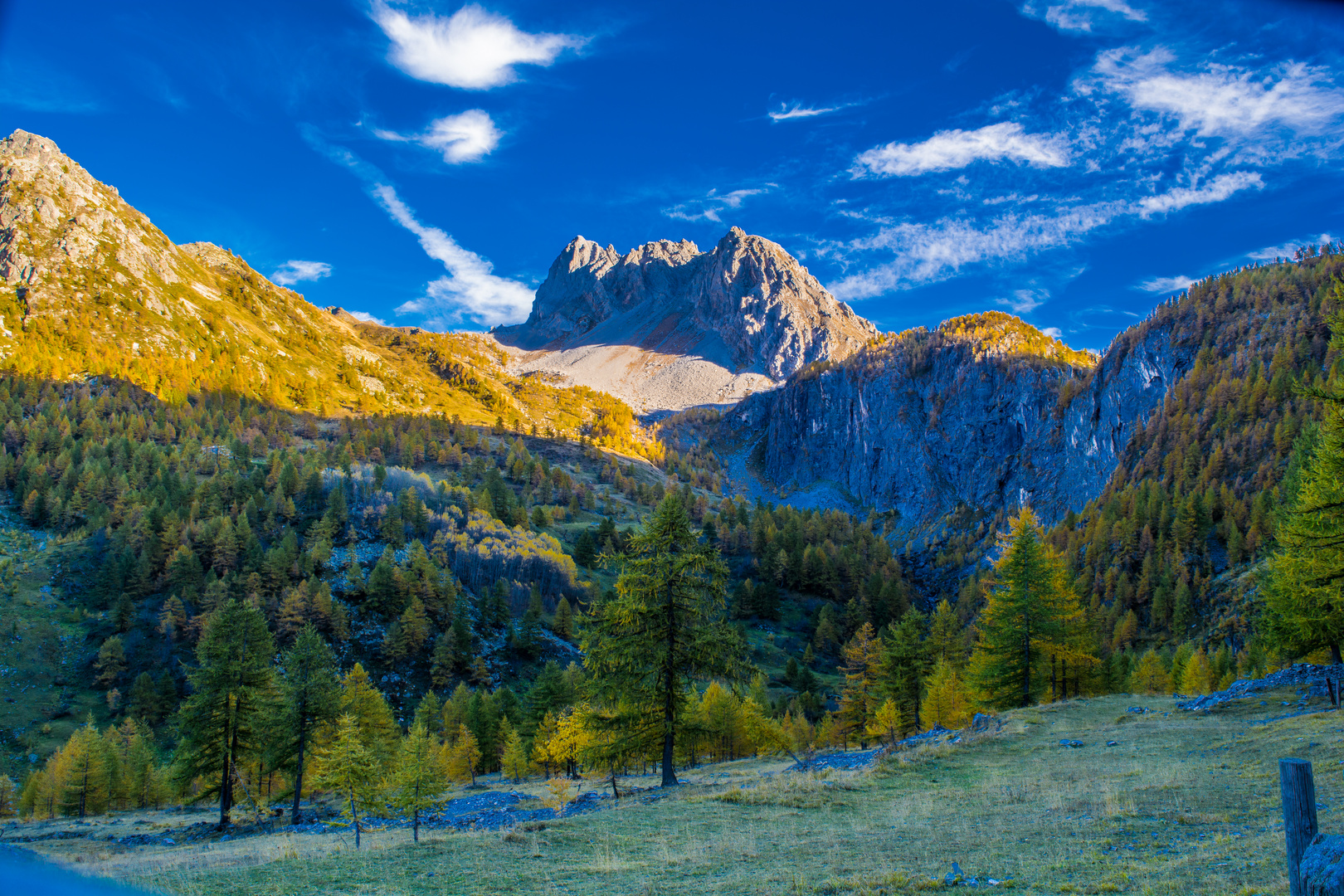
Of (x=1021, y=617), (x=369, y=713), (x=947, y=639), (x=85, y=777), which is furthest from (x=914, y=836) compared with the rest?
(x=85, y=777)

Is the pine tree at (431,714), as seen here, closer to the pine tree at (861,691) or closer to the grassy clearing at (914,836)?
the grassy clearing at (914,836)

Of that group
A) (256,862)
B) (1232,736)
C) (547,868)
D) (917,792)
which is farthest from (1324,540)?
(256,862)

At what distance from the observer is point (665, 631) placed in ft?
80.5

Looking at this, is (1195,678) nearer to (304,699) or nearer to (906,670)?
(906,670)

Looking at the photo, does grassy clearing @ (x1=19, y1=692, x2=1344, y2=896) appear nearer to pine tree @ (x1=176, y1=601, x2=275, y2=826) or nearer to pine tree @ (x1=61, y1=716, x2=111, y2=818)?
pine tree @ (x1=176, y1=601, x2=275, y2=826)

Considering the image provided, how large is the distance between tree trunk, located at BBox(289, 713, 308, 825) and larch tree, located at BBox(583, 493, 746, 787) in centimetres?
2268

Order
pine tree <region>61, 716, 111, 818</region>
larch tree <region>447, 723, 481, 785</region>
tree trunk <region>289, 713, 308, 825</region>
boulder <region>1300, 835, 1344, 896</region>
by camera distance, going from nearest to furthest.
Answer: boulder <region>1300, 835, 1344, 896</region> → tree trunk <region>289, 713, 308, 825</region> → pine tree <region>61, 716, 111, 818</region> → larch tree <region>447, 723, 481, 785</region>

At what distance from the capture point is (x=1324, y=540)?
54.9 ft

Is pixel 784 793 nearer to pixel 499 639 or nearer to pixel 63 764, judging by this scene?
pixel 63 764

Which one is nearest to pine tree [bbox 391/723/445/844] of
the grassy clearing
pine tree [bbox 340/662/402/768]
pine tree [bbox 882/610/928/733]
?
the grassy clearing

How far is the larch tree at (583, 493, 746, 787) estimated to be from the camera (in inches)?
957

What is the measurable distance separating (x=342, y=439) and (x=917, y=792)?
182490mm

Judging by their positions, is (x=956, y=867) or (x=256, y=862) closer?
(x=956, y=867)

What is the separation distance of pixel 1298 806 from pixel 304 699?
43.3 metres
